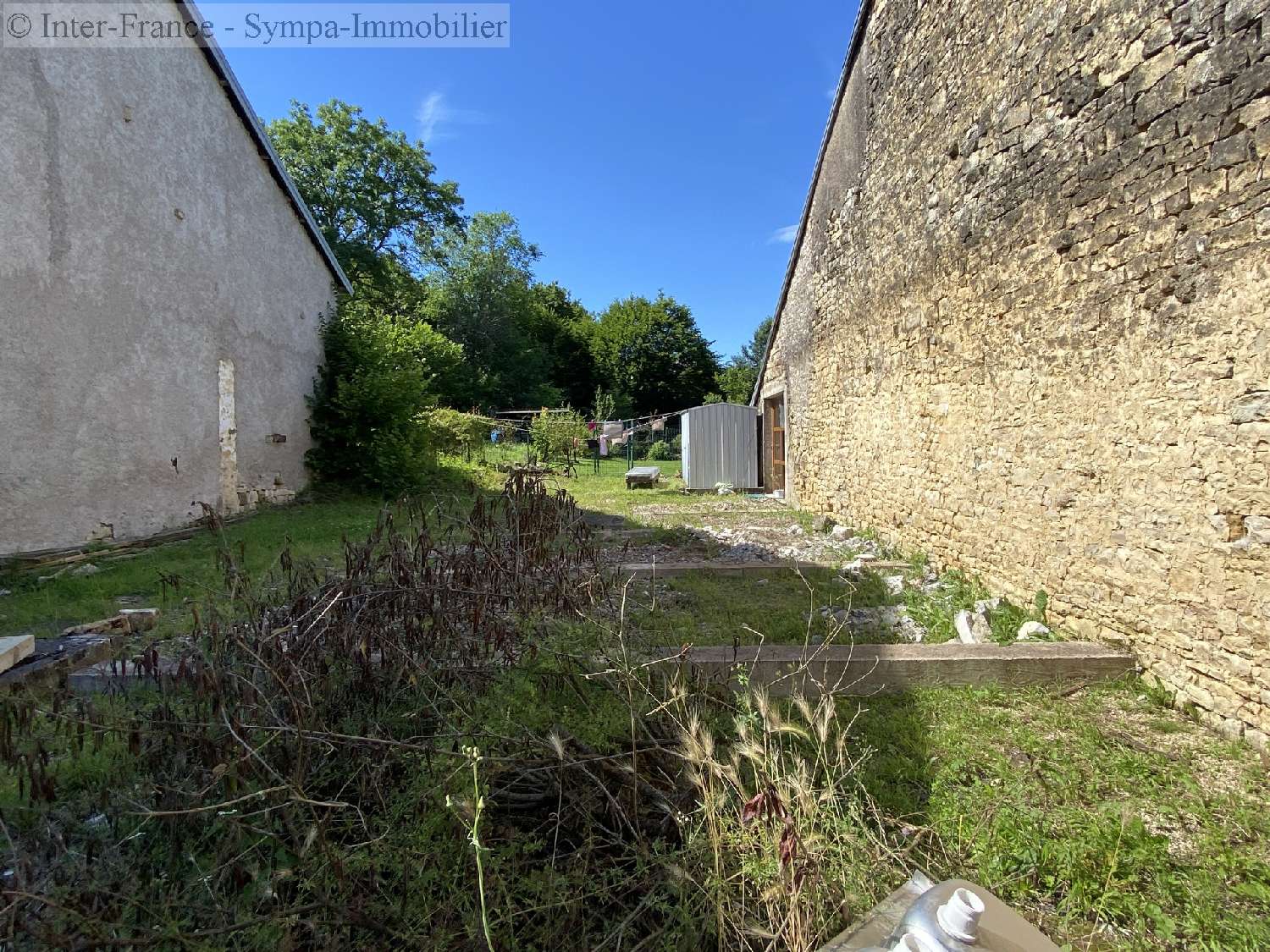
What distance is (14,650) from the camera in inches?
125

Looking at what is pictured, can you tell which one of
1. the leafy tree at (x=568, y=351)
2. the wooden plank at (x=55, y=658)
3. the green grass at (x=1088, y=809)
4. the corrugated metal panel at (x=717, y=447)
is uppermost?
the leafy tree at (x=568, y=351)

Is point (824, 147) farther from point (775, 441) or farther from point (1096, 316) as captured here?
point (1096, 316)

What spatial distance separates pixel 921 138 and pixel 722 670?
601 centimetres

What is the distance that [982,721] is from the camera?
Result: 3084mm

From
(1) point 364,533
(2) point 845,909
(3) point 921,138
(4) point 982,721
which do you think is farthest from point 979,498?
(1) point 364,533

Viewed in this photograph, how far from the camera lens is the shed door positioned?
1317cm

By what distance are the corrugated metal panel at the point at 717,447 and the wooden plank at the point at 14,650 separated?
1202cm

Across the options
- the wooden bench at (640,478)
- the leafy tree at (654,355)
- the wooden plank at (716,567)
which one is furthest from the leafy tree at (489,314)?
the wooden plank at (716,567)

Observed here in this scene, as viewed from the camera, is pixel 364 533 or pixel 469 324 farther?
pixel 469 324

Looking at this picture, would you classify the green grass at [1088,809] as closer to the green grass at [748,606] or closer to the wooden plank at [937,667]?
the wooden plank at [937,667]

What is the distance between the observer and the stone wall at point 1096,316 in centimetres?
293

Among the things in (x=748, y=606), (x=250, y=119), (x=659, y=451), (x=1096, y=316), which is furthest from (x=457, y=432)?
(x=1096, y=316)

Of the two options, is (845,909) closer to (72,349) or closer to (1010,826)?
(1010,826)

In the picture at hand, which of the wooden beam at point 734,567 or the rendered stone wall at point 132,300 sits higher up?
the rendered stone wall at point 132,300
